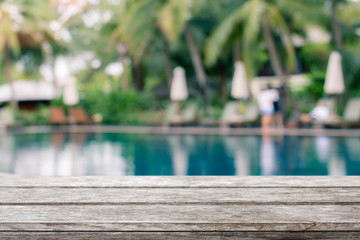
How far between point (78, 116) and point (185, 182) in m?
18.5

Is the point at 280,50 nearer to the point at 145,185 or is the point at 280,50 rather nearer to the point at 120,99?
the point at 120,99

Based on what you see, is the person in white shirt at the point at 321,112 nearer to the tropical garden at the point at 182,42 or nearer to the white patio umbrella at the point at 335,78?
the white patio umbrella at the point at 335,78

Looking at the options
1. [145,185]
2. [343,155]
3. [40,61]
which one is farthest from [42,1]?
[145,185]

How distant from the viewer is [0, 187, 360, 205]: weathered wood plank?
369 cm

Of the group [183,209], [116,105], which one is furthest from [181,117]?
[183,209]

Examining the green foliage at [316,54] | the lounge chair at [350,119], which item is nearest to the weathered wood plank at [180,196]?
the lounge chair at [350,119]

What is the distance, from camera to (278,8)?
1933cm

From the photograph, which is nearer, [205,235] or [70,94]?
[205,235]

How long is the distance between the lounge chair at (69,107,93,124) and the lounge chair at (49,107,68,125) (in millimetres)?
338

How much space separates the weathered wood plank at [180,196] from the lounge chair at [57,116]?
1806cm

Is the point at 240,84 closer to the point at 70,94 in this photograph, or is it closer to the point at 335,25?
the point at 335,25

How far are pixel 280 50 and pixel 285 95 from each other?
12.1 ft

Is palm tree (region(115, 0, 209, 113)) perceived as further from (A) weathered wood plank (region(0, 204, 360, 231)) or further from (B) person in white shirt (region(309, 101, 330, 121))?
(A) weathered wood plank (region(0, 204, 360, 231))

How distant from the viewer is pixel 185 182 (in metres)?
3.97
